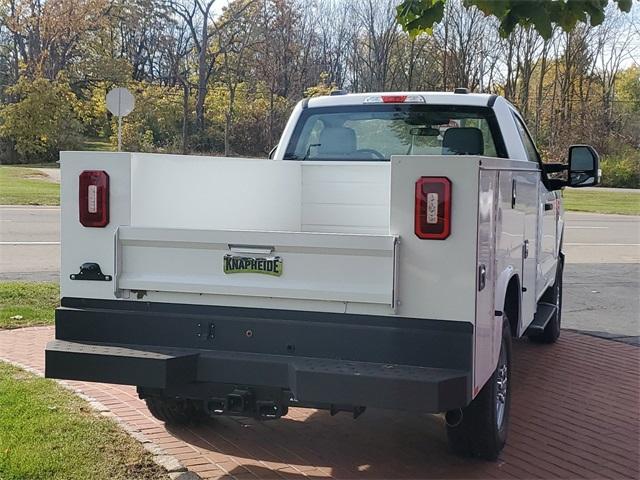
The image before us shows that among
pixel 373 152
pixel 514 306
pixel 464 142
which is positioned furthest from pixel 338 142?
pixel 514 306

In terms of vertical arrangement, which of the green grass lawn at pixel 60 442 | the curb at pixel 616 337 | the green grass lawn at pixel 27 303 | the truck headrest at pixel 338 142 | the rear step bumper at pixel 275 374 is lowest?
the green grass lawn at pixel 60 442

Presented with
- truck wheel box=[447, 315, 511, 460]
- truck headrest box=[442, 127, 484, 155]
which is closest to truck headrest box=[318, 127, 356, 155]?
truck headrest box=[442, 127, 484, 155]

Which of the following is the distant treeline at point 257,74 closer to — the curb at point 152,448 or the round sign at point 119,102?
the round sign at point 119,102

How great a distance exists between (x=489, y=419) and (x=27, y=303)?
6308 millimetres

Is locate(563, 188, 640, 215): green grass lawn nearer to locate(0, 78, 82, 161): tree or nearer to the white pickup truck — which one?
locate(0, 78, 82, 161): tree

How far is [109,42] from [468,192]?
5830 centimetres

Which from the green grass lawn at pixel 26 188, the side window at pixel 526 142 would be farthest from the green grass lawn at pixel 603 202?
the side window at pixel 526 142

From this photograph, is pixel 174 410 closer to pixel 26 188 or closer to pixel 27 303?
pixel 27 303

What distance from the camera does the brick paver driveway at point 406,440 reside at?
4.51m

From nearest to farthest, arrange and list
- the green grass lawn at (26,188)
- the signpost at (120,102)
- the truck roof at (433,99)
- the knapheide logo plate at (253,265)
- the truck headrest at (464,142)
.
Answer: the knapheide logo plate at (253,265), the truck headrest at (464,142), the truck roof at (433,99), the signpost at (120,102), the green grass lawn at (26,188)

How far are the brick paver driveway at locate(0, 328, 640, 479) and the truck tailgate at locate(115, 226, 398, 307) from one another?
1095mm

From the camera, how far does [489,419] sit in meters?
4.36

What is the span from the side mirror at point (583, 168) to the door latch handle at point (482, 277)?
307cm

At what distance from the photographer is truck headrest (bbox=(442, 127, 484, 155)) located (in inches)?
232
